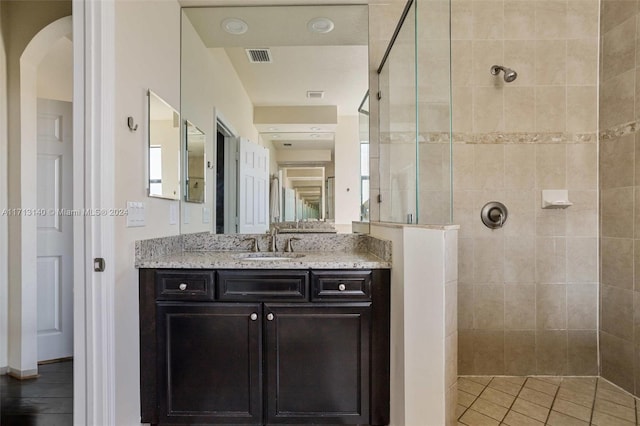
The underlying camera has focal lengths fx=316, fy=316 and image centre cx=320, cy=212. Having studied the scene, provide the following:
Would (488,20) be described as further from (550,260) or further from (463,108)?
(550,260)

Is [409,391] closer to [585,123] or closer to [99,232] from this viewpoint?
[99,232]

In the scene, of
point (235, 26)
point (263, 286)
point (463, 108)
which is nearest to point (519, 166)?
point (463, 108)

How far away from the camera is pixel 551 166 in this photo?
84.8 inches

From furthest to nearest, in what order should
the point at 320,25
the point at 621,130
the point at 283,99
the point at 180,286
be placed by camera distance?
1. the point at 283,99
2. the point at 320,25
3. the point at 621,130
4. the point at 180,286

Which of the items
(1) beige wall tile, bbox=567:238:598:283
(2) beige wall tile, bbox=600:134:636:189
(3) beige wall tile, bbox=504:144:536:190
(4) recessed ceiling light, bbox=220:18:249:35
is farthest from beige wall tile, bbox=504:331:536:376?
(4) recessed ceiling light, bbox=220:18:249:35

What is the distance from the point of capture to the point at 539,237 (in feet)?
7.09

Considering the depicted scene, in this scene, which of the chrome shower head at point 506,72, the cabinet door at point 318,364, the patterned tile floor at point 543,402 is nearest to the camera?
the cabinet door at point 318,364

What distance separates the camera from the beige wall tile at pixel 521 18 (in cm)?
215

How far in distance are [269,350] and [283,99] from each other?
1617 mm

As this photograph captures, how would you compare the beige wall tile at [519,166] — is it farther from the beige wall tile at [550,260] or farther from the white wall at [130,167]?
the white wall at [130,167]

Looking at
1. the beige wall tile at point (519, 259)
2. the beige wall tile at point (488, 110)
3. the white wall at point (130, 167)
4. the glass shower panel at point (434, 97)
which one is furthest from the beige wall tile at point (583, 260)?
the white wall at point (130, 167)

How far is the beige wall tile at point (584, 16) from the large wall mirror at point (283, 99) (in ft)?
4.61

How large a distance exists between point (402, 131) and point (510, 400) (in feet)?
5.61

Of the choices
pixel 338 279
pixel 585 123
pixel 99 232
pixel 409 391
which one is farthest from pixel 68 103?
pixel 585 123
